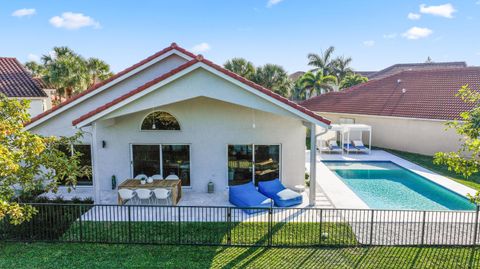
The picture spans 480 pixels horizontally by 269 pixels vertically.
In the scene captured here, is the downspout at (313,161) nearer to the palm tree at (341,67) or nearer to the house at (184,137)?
the house at (184,137)

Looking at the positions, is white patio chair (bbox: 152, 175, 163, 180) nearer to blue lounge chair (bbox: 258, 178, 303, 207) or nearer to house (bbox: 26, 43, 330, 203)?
house (bbox: 26, 43, 330, 203)

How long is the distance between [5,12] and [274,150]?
23706mm

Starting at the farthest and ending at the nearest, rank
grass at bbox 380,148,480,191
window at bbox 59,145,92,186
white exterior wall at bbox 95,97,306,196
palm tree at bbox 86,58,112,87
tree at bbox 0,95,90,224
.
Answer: palm tree at bbox 86,58,112,87 < grass at bbox 380,148,480,191 < window at bbox 59,145,92,186 < white exterior wall at bbox 95,97,306,196 < tree at bbox 0,95,90,224

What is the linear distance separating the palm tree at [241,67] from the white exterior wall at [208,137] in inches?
825

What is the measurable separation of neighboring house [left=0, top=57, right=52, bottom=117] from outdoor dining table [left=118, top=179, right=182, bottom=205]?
668 inches

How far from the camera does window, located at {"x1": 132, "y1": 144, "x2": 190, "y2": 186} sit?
51.3ft

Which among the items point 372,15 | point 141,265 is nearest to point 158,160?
point 141,265

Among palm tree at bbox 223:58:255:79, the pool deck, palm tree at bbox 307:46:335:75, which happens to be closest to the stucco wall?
the pool deck

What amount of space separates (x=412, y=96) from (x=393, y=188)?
50.0 feet

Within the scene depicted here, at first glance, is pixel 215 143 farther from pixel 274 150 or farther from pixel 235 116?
pixel 274 150

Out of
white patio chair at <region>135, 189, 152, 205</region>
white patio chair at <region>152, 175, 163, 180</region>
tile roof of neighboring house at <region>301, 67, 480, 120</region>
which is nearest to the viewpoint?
white patio chair at <region>135, 189, 152, 205</region>

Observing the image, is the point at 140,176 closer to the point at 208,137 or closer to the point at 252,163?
the point at 208,137

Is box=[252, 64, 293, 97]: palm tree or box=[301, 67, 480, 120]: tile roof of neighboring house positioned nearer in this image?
box=[301, 67, 480, 120]: tile roof of neighboring house

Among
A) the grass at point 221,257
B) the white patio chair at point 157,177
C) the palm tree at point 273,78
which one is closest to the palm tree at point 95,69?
the palm tree at point 273,78
